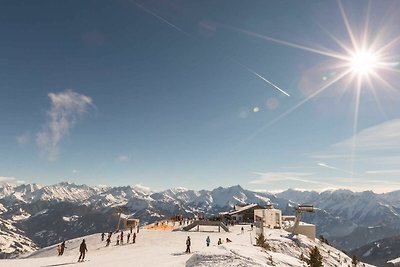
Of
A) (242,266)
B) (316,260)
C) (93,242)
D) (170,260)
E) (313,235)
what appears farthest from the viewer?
(313,235)

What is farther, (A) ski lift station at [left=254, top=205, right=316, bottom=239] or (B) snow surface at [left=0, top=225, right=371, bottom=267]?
(A) ski lift station at [left=254, top=205, right=316, bottom=239]

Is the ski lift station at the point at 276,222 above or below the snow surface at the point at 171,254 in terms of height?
above

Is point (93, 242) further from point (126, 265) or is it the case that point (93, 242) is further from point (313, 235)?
point (313, 235)

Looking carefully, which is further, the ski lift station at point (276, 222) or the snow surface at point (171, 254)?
the ski lift station at point (276, 222)

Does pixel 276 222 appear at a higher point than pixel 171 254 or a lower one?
higher

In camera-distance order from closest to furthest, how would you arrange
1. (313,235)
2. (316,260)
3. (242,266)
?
(242,266) → (316,260) → (313,235)

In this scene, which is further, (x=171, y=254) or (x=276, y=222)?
(x=276, y=222)

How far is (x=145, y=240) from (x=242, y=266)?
3030cm

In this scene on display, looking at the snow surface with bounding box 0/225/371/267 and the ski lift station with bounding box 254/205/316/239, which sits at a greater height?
the ski lift station with bounding box 254/205/316/239

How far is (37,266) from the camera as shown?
96.9 ft

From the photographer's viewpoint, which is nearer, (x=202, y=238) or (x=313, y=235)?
(x=202, y=238)

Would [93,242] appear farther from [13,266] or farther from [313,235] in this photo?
[313,235]

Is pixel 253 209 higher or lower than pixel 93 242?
higher

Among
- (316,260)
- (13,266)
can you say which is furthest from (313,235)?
(13,266)
